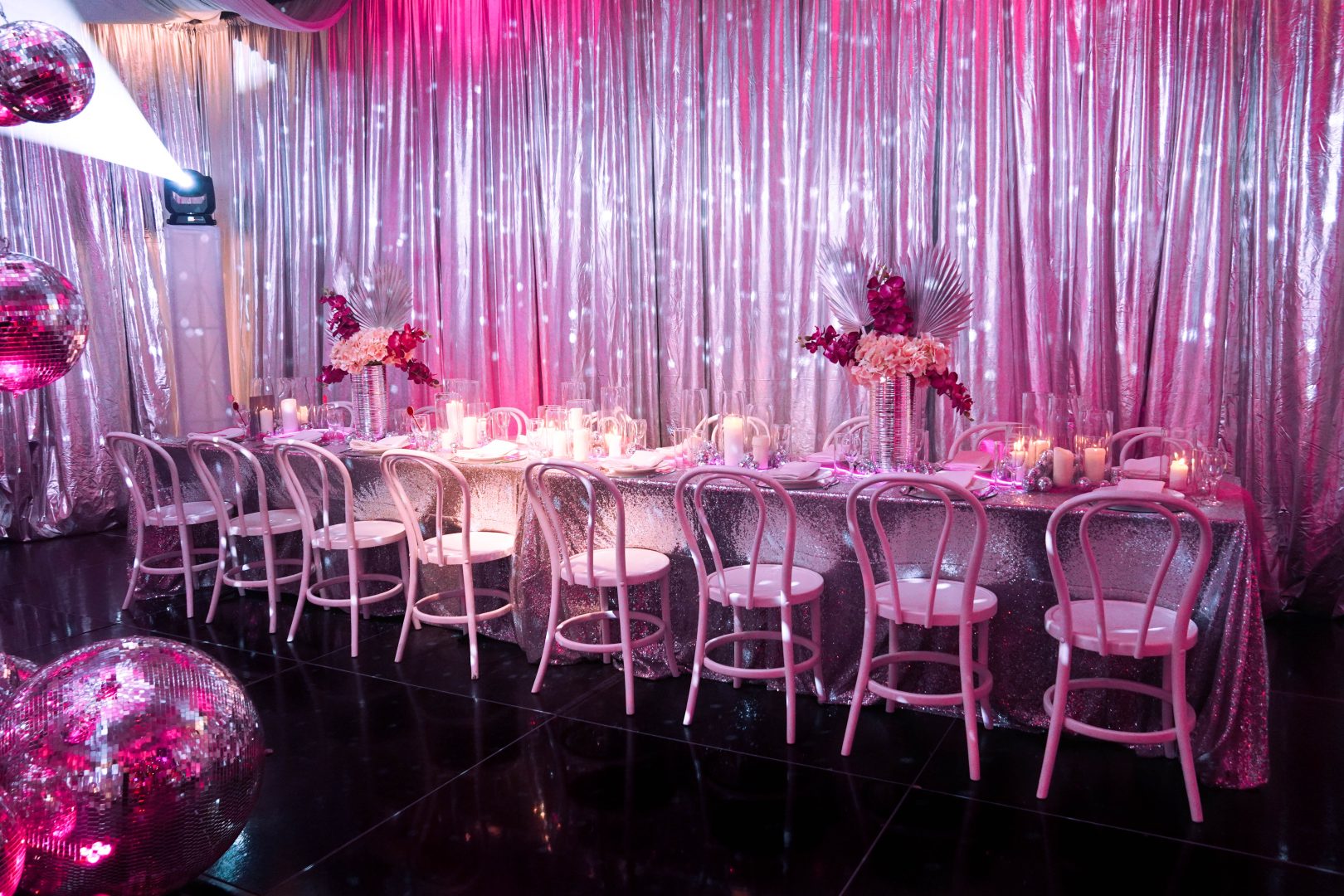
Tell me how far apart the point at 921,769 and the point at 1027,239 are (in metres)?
2.76

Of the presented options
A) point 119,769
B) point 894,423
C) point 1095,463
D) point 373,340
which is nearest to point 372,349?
point 373,340

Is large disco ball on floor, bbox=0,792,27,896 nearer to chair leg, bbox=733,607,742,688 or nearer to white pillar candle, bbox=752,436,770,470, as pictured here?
chair leg, bbox=733,607,742,688

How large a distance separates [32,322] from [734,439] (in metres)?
2.24

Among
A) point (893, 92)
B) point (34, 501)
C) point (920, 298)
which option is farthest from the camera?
point (34, 501)

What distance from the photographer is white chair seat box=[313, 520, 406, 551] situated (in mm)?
4102

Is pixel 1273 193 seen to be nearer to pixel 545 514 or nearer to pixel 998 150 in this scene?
pixel 998 150

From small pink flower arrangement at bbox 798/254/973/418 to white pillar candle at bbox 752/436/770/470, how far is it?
1.24ft

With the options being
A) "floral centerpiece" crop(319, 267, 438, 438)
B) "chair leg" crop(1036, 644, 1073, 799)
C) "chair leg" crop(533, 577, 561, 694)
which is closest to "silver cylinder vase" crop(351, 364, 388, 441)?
"floral centerpiece" crop(319, 267, 438, 438)

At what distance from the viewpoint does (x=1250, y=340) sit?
429 cm

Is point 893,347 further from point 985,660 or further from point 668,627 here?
point 668,627

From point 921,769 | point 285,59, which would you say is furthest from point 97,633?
point 285,59

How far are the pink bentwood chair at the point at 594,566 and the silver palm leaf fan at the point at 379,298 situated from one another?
5.19 ft

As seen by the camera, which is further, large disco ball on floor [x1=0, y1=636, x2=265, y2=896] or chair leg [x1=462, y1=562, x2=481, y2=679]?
chair leg [x1=462, y1=562, x2=481, y2=679]

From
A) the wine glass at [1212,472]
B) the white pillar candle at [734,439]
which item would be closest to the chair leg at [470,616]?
the white pillar candle at [734,439]
